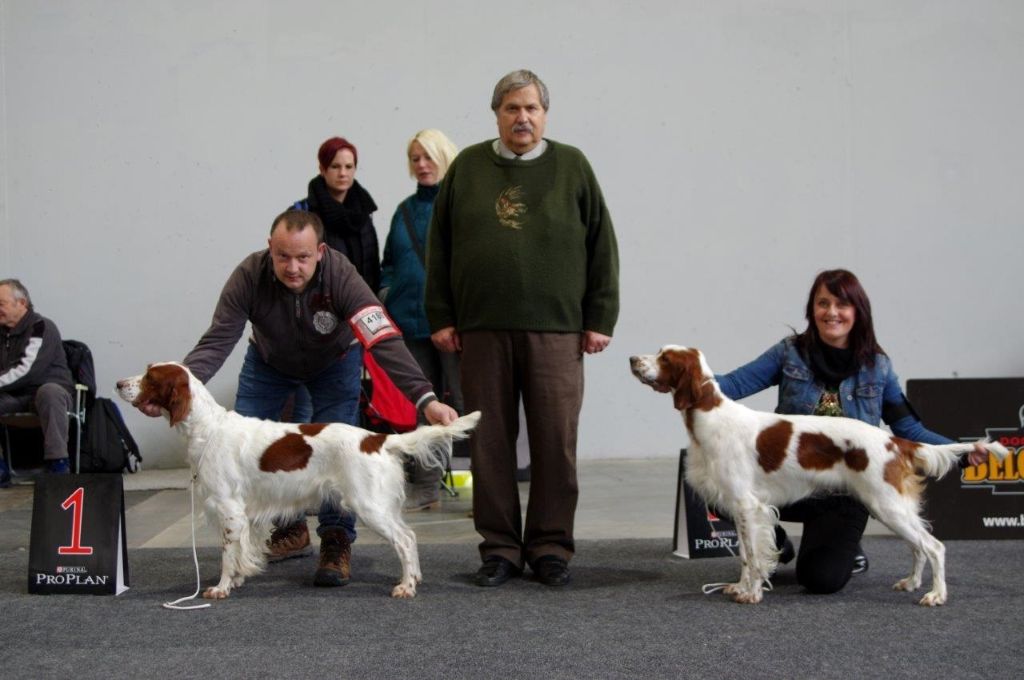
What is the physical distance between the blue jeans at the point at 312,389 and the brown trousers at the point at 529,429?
1.42 feet

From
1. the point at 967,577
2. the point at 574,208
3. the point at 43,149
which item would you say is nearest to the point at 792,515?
the point at 967,577

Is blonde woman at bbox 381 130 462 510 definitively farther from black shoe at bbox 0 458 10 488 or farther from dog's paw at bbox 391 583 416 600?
black shoe at bbox 0 458 10 488

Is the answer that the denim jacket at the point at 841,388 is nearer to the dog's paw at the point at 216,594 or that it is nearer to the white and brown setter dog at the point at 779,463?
the white and brown setter dog at the point at 779,463

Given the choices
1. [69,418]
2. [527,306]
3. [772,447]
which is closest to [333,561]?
[527,306]

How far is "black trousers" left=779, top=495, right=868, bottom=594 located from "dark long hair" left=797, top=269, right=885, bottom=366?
46 centimetres

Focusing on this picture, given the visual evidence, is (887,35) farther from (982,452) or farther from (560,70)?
(982,452)

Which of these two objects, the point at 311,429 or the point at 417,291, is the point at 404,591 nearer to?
the point at 311,429

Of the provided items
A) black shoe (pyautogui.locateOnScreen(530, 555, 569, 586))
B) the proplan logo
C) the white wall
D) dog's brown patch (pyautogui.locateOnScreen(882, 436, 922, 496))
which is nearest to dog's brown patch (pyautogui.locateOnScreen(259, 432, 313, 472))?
black shoe (pyautogui.locateOnScreen(530, 555, 569, 586))

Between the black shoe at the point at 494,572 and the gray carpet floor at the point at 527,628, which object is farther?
the black shoe at the point at 494,572

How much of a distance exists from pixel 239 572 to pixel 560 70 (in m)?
4.01

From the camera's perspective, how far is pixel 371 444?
10.5ft

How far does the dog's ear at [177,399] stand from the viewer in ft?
10.4

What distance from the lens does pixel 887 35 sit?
21.4ft

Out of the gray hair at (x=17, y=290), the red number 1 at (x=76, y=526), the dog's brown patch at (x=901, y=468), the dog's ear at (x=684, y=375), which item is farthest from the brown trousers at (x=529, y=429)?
the gray hair at (x=17, y=290)
